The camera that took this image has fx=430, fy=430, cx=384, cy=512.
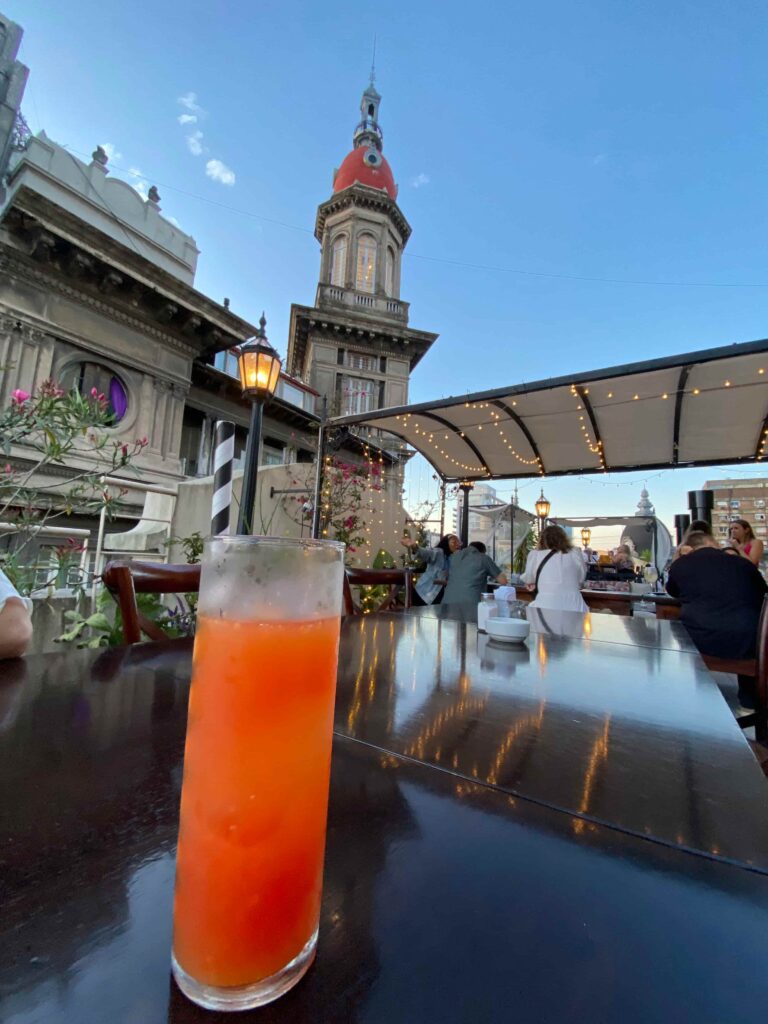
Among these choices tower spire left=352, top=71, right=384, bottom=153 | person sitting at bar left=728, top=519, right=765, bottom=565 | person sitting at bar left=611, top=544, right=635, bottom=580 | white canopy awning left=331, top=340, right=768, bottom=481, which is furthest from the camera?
tower spire left=352, top=71, right=384, bottom=153

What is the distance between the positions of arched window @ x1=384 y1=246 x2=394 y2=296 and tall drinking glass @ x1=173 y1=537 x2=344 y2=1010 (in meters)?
16.6

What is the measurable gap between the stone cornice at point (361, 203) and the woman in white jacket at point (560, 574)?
52.2ft

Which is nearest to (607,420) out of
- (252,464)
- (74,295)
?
(252,464)

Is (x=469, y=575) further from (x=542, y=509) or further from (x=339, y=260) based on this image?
(x=339, y=260)

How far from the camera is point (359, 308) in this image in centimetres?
1434

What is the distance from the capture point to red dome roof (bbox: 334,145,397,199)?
606 inches

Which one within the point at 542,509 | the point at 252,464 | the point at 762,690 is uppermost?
the point at 542,509

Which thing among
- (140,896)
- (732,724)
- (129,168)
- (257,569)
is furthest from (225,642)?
A: (129,168)

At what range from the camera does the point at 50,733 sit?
56 centimetres

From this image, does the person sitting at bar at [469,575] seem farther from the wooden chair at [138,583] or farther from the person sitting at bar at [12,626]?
the person sitting at bar at [12,626]

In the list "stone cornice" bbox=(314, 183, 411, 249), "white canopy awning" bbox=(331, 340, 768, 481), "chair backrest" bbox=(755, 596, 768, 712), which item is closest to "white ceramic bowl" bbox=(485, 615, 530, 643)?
"chair backrest" bbox=(755, 596, 768, 712)

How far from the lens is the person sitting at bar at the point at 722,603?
2.40 metres

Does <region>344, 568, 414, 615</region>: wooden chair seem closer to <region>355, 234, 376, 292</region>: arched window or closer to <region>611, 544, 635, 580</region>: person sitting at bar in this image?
<region>611, 544, 635, 580</region>: person sitting at bar

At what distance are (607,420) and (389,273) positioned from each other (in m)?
13.1
